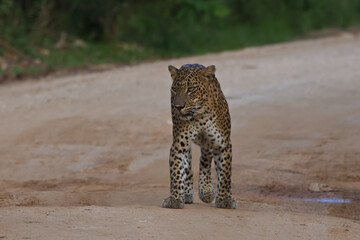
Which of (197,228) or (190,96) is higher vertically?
(190,96)

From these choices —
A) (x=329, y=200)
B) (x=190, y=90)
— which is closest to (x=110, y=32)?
(x=329, y=200)

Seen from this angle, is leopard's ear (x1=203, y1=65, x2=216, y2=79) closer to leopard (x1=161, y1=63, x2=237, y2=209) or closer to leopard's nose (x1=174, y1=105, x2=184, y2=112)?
leopard (x1=161, y1=63, x2=237, y2=209)

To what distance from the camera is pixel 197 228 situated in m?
6.10

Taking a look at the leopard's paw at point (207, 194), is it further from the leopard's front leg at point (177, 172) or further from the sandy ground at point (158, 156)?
the leopard's front leg at point (177, 172)

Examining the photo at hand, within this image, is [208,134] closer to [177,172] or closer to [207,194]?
[177,172]

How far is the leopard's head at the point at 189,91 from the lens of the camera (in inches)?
276

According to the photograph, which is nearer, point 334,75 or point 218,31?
point 334,75

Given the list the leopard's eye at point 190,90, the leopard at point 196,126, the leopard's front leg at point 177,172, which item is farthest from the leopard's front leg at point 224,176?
the leopard's eye at point 190,90

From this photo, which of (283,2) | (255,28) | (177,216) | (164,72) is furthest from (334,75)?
(283,2)

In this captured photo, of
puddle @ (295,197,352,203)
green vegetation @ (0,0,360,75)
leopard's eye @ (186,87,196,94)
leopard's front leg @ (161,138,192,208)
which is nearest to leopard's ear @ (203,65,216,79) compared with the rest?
leopard's eye @ (186,87,196,94)

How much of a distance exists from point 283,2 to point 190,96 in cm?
2452

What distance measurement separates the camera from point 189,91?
705cm

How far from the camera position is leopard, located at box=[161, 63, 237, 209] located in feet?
23.2

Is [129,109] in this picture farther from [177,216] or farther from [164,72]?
[177,216]
